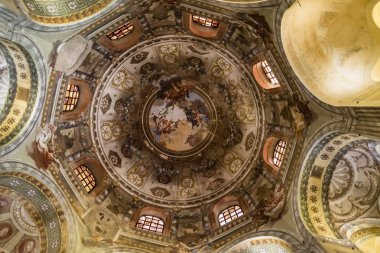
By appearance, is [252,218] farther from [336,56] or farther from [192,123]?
[336,56]

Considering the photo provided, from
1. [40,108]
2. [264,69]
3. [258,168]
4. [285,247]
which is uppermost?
[264,69]

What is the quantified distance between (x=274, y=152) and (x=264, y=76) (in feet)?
12.5

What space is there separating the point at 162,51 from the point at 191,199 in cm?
830

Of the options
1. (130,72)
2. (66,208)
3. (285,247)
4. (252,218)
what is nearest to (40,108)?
(66,208)

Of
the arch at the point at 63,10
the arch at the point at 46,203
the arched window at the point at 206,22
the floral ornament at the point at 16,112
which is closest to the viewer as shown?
the arch at the point at 63,10

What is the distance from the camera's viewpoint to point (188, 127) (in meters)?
21.4

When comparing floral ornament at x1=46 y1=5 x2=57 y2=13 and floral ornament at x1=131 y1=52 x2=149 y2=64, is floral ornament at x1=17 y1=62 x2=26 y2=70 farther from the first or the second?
floral ornament at x1=131 y1=52 x2=149 y2=64

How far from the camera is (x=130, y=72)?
19.3 meters

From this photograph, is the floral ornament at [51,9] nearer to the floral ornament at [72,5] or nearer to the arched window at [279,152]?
the floral ornament at [72,5]

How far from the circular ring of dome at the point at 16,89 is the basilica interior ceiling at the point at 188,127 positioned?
40mm

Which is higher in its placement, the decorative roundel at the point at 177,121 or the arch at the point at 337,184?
the decorative roundel at the point at 177,121

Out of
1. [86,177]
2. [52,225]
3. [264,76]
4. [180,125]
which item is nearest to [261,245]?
[264,76]

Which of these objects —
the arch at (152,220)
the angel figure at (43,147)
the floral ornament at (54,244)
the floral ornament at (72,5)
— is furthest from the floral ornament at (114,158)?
the floral ornament at (72,5)

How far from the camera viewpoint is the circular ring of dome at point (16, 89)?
40.8ft
